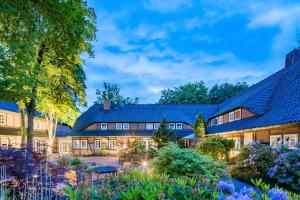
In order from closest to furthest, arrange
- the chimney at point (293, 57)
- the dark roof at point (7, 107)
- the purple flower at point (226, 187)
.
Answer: the purple flower at point (226, 187) < the chimney at point (293, 57) < the dark roof at point (7, 107)

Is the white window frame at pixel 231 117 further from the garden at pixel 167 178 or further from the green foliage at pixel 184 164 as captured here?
the green foliage at pixel 184 164

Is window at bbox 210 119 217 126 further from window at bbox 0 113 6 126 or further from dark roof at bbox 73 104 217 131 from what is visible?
window at bbox 0 113 6 126

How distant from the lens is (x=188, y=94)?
1681 inches

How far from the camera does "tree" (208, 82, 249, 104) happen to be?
41.6 metres

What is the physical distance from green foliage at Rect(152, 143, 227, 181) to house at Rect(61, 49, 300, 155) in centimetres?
859

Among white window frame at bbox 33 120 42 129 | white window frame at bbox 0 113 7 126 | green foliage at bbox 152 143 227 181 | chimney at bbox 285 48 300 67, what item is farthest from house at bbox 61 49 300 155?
green foliage at bbox 152 143 227 181

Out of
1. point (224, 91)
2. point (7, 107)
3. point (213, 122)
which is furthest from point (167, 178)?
point (224, 91)

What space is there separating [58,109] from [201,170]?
1347 cm

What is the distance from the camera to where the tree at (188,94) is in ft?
140

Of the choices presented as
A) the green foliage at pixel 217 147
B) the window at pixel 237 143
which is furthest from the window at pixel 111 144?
the window at pixel 237 143

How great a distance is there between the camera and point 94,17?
38.3 feet

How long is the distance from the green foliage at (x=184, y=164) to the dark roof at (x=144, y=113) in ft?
72.8

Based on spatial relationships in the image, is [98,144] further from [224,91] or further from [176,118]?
[224,91]

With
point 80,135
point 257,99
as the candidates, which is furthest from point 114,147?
point 257,99
